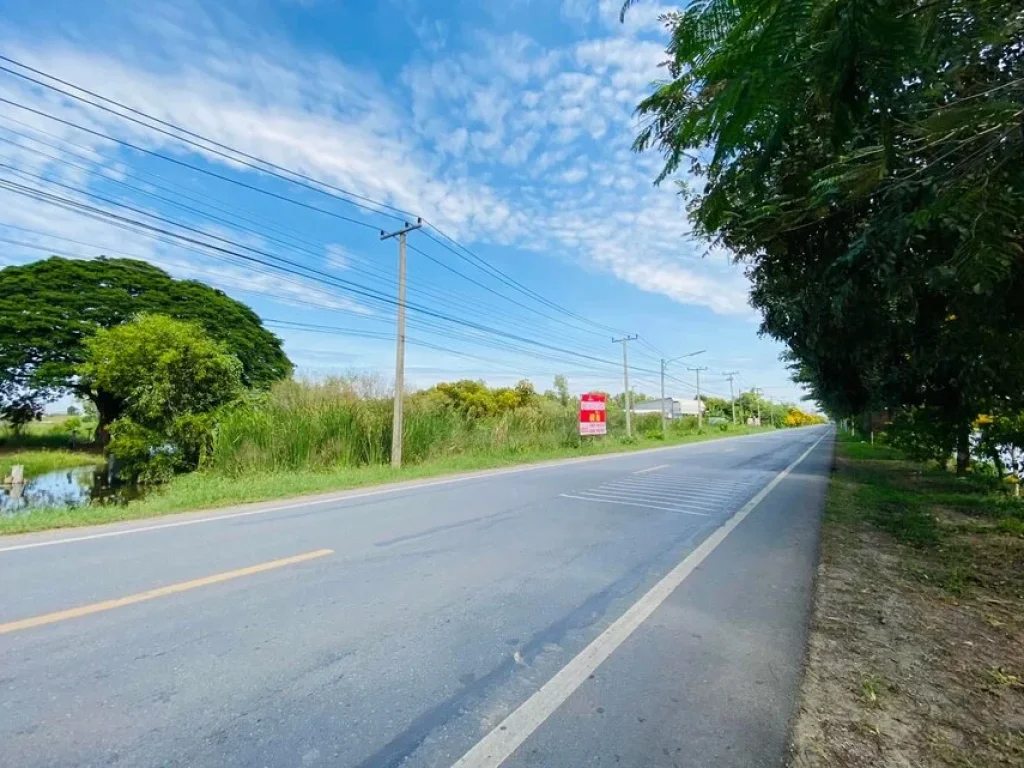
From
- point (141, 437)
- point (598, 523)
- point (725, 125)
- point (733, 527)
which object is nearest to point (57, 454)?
point (141, 437)

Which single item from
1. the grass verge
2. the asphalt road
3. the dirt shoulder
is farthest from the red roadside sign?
the asphalt road

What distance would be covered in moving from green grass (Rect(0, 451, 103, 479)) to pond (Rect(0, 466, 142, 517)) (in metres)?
0.74

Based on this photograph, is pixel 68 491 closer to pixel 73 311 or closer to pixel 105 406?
pixel 105 406

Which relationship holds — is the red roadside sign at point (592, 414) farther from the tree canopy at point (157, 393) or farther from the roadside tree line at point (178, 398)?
the tree canopy at point (157, 393)

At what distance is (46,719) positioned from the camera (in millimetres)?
2389

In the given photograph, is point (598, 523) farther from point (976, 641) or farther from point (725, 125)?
point (725, 125)

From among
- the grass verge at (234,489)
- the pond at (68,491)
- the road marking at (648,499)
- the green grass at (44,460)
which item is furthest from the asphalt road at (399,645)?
the green grass at (44,460)

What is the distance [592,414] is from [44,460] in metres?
24.3

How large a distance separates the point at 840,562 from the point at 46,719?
6361mm

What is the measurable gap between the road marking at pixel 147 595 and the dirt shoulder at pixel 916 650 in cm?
430

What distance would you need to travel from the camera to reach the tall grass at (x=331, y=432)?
13164 millimetres

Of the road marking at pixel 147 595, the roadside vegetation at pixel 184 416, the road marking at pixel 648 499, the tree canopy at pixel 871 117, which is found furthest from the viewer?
the roadside vegetation at pixel 184 416

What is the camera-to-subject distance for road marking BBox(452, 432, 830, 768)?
221 cm

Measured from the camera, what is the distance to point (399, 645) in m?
3.18
